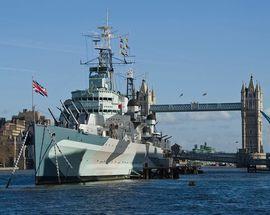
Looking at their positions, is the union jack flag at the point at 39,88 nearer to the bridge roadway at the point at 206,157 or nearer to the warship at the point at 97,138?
the warship at the point at 97,138

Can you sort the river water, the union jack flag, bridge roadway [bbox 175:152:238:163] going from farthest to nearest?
bridge roadway [bbox 175:152:238:163], the union jack flag, the river water

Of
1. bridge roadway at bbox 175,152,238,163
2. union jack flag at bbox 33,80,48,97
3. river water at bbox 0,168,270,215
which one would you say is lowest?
river water at bbox 0,168,270,215

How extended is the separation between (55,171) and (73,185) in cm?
358

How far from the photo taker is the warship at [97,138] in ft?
226

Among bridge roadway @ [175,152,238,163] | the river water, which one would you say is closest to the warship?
the river water

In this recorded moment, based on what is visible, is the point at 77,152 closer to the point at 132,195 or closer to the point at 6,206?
the point at 132,195

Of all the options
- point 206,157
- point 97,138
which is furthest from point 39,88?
point 206,157

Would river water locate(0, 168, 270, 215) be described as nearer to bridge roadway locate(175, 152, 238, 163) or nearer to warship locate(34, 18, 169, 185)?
warship locate(34, 18, 169, 185)

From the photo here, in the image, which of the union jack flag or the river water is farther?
the union jack flag

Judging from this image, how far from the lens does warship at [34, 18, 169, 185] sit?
6875cm

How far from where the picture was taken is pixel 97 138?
Answer: 75375 mm

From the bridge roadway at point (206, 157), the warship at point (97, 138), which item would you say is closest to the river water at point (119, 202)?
the warship at point (97, 138)

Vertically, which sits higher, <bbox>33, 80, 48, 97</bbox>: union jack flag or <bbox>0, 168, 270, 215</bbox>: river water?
<bbox>33, 80, 48, 97</bbox>: union jack flag

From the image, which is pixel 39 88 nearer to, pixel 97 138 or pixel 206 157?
pixel 97 138
